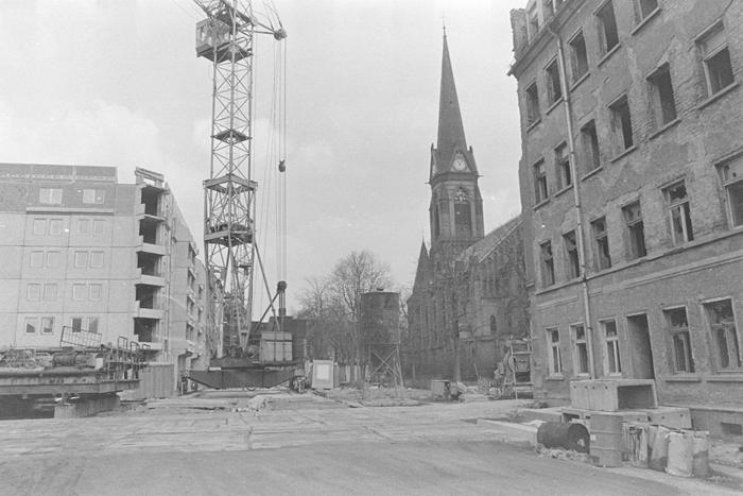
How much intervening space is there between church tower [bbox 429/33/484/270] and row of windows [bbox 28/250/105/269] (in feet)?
142

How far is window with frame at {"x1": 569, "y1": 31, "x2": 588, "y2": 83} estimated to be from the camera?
1983cm

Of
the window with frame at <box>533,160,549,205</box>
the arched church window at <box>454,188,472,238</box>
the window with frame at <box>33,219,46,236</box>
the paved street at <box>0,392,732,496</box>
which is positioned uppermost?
the arched church window at <box>454,188,472,238</box>

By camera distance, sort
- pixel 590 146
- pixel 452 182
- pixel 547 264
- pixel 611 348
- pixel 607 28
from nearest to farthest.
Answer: pixel 611 348
pixel 607 28
pixel 590 146
pixel 547 264
pixel 452 182

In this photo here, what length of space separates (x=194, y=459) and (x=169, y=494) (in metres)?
3.45

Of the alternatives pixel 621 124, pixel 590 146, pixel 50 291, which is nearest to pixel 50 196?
pixel 50 291

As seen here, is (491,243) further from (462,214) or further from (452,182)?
(452,182)

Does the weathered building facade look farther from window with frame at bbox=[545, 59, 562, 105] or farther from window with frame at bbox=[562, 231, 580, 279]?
window with frame at bbox=[545, 59, 562, 105]

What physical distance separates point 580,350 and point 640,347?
3185mm

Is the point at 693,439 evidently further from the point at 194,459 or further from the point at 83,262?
the point at 83,262

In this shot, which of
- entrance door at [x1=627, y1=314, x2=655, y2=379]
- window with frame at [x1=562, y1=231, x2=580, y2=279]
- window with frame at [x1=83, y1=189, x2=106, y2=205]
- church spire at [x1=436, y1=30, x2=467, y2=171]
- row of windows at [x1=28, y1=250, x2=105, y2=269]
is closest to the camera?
entrance door at [x1=627, y1=314, x2=655, y2=379]

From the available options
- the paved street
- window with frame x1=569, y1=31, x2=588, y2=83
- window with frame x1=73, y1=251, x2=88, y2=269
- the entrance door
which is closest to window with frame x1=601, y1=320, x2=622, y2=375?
the entrance door

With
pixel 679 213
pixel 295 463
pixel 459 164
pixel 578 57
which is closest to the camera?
pixel 295 463

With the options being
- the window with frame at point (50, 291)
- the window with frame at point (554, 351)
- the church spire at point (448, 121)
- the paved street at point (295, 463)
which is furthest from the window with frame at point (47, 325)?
the church spire at point (448, 121)

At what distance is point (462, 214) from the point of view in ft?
274
